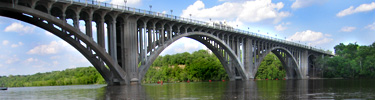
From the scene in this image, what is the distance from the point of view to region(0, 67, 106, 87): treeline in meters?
107

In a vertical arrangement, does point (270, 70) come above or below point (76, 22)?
below

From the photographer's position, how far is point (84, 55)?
5019cm

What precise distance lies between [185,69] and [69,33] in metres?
75.6

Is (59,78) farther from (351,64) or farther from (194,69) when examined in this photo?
(351,64)

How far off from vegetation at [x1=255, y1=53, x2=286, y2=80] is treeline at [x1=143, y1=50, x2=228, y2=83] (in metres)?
14.2

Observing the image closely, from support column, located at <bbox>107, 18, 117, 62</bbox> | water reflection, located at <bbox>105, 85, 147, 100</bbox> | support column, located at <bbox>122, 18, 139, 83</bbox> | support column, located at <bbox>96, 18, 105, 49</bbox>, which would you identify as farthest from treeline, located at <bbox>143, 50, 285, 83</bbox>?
water reflection, located at <bbox>105, 85, 147, 100</bbox>

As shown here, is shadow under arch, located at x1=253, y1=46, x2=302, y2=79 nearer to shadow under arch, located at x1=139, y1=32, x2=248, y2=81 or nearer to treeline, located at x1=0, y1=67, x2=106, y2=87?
shadow under arch, located at x1=139, y1=32, x2=248, y2=81

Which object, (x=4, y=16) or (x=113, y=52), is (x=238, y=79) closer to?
(x=113, y=52)

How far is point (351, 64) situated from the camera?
106688 millimetres

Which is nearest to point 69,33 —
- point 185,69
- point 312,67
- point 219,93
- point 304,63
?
point 219,93

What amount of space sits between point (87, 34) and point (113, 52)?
4.80m

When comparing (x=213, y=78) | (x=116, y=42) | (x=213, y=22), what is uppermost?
(x=213, y=22)

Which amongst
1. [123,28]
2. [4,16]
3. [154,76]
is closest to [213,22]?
[123,28]

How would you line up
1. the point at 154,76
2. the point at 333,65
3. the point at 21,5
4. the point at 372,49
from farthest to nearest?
the point at 154,76, the point at 333,65, the point at 372,49, the point at 21,5
